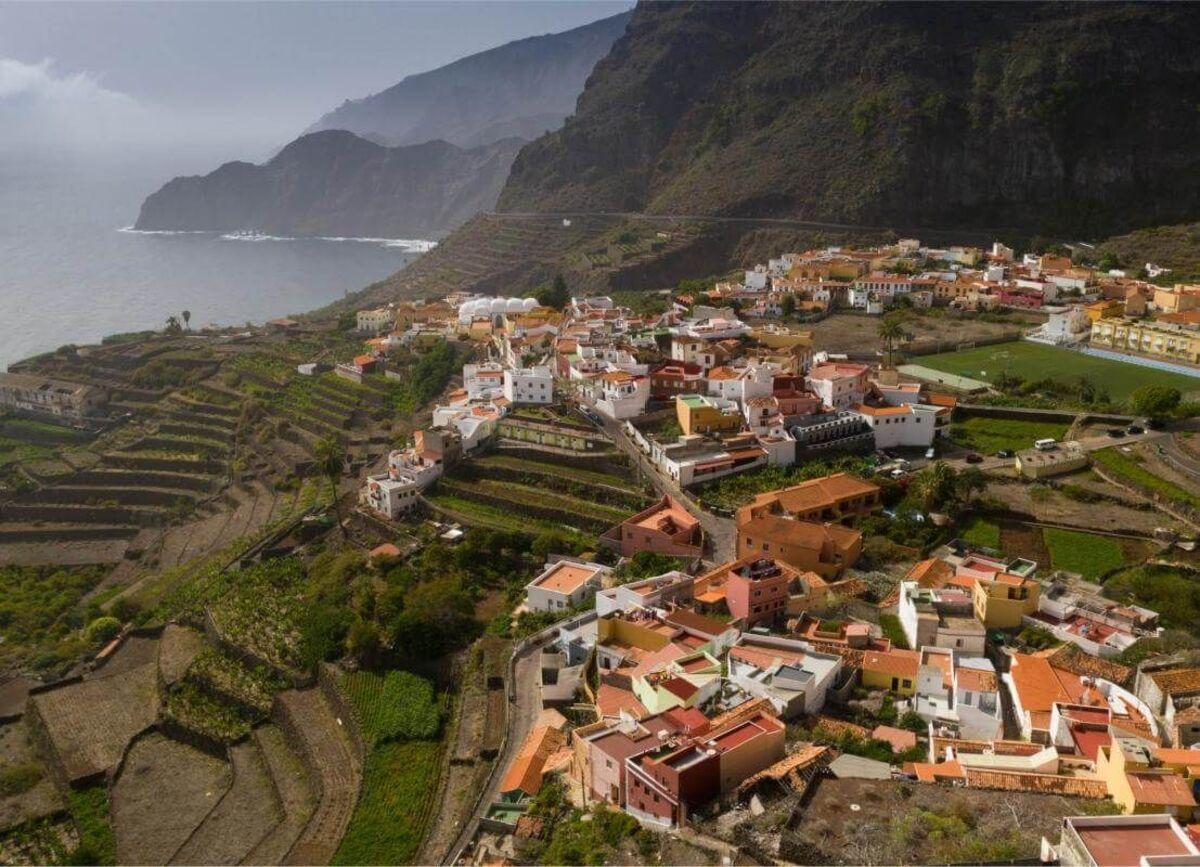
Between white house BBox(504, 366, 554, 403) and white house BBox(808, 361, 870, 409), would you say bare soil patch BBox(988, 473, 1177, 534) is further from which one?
white house BBox(504, 366, 554, 403)

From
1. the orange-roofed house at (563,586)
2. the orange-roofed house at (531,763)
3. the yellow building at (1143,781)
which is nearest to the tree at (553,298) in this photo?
the orange-roofed house at (563,586)

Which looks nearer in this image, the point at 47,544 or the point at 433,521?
the point at 433,521

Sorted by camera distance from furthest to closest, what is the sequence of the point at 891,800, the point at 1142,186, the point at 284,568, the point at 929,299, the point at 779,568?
the point at 1142,186 → the point at 929,299 → the point at 284,568 → the point at 779,568 → the point at 891,800

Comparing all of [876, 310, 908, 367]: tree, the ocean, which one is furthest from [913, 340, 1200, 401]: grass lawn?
the ocean

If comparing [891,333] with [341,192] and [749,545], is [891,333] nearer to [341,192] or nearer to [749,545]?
[749,545]

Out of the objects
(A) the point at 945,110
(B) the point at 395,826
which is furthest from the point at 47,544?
(A) the point at 945,110

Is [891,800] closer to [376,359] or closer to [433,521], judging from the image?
[433,521]
